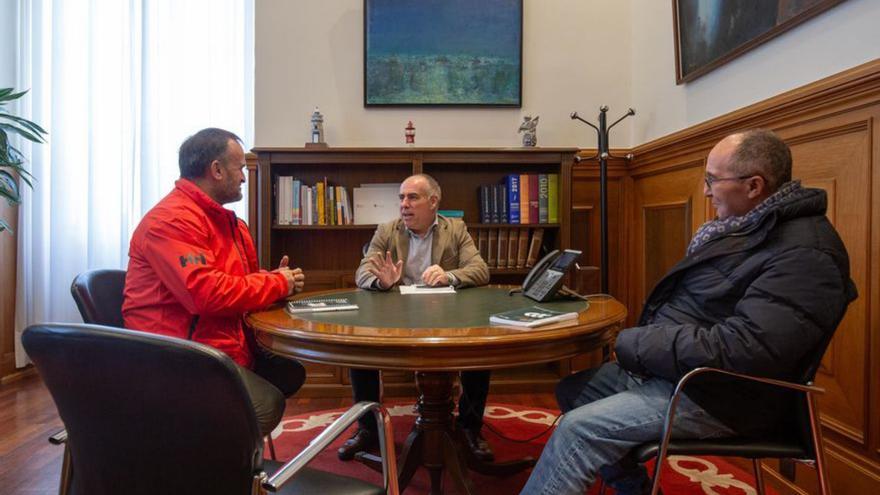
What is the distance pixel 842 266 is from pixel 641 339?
0.48 metres

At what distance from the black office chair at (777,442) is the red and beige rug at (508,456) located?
84 centimetres

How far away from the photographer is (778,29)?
2258 mm

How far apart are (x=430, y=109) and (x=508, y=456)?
2.20 meters

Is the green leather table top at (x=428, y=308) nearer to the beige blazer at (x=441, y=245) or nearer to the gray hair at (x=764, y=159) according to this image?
the beige blazer at (x=441, y=245)

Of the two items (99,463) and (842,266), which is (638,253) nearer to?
(842,266)

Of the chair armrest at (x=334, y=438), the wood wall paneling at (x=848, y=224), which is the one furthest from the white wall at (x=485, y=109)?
the chair armrest at (x=334, y=438)

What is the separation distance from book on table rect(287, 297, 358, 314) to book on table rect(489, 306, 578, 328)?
0.51 metres

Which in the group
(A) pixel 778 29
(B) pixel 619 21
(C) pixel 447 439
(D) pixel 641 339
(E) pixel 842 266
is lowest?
(C) pixel 447 439

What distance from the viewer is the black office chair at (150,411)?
2.74 feet

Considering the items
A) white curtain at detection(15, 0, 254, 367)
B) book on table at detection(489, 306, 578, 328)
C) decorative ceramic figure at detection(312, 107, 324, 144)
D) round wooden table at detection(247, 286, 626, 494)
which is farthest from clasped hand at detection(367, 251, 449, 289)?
white curtain at detection(15, 0, 254, 367)

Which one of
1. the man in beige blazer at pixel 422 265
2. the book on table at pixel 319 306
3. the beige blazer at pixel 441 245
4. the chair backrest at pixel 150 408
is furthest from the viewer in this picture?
the beige blazer at pixel 441 245

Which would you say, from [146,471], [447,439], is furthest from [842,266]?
[146,471]

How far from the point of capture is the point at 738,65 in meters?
2.60

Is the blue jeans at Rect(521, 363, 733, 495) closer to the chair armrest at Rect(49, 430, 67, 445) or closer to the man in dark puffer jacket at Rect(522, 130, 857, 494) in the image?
the man in dark puffer jacket at Rect(522, 130, 857, 494)
